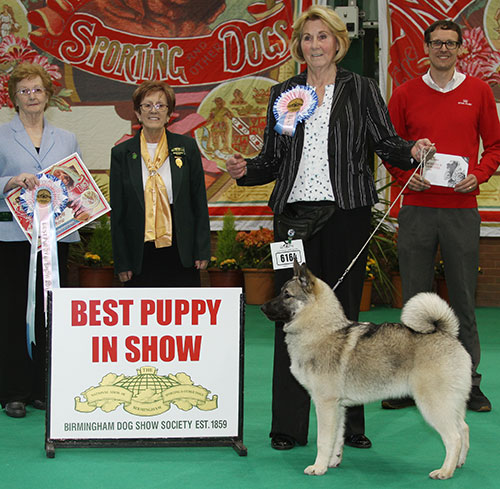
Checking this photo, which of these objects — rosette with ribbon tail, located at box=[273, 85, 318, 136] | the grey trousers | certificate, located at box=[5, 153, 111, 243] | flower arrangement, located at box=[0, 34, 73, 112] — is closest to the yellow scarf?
certificate, located at box=[5, 153, 111, 243]

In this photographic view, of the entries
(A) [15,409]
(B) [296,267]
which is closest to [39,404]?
(A) [15,409]

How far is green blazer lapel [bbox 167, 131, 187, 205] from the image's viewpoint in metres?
3.87

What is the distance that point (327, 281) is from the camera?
342 centimetres

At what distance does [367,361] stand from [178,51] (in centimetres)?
635

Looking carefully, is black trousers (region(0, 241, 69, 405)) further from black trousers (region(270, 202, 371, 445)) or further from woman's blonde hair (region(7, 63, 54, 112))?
black trousers (region(270, 202, 371, 445))

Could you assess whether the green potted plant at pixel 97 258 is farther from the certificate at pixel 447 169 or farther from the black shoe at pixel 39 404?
the certificate at pixel 447 169

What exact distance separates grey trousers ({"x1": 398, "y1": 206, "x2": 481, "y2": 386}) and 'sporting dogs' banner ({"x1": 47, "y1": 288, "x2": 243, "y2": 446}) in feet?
4.33

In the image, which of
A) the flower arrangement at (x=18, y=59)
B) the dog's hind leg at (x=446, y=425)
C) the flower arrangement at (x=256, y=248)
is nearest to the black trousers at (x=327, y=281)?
the dog's hind leg at (x=446, y=425)

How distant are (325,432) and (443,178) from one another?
5.49 feet

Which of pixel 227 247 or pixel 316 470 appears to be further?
pixel 227 247

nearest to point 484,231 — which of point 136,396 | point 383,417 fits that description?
point 383,417

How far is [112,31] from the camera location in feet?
28.4

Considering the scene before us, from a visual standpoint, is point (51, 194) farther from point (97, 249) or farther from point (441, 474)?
point (97, 249)

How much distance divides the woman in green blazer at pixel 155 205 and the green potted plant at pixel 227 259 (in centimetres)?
432
